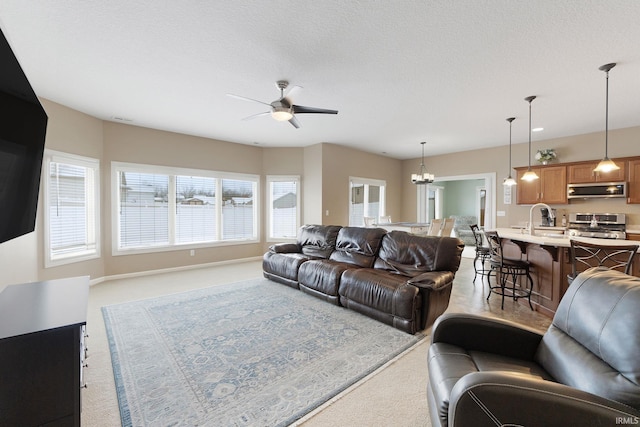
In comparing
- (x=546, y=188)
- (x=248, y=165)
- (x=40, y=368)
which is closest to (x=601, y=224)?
(x=546, y=188)

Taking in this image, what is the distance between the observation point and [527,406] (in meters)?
1.02

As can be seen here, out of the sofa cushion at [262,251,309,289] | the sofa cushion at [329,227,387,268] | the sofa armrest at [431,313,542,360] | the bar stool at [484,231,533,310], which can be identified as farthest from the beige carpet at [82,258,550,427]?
the sofa cushion at [262,251,309,289]

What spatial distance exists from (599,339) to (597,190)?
19.1 ft

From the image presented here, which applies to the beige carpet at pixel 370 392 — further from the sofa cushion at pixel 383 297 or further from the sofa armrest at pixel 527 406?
the sofa armrest at pixel 527 406

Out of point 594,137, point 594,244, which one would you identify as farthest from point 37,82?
point 594,137

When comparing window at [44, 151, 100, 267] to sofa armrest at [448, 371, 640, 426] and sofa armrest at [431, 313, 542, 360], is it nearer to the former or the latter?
sofa armrest at [431, 313, 542, 360]

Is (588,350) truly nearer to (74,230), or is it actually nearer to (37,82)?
(37,82)

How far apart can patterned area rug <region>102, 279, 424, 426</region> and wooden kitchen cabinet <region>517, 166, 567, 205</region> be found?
204 inches

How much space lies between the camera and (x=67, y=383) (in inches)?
56.8

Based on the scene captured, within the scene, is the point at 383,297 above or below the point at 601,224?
below

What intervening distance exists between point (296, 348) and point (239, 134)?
4589 mm

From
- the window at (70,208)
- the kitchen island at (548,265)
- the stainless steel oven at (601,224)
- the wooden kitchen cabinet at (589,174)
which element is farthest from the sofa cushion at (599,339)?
the window at (70,208)

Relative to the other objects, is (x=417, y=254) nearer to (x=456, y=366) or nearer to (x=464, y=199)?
(x=456, y=366)

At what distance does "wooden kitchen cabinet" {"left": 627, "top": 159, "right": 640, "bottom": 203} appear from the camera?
498 centimetres
